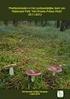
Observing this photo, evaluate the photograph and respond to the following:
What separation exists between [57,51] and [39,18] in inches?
10.9

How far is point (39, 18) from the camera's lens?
136 inches

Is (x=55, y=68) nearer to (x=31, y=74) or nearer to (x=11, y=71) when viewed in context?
(x=31, y=74)

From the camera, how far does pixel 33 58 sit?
351cm

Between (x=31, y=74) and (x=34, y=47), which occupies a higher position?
(x=34, y=47)

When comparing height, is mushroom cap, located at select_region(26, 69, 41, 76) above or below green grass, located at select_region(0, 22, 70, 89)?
below

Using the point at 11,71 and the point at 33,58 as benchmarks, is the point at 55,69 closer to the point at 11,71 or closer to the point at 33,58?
the point at 33,58

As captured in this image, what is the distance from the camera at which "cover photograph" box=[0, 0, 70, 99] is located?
3.51 meters

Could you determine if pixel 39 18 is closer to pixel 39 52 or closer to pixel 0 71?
pixel 39 52

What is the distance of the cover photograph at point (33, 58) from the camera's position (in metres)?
3.51

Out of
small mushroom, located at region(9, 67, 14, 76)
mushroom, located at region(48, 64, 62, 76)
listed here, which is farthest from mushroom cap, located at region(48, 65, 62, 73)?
small mushroom, located at region(9, 67, 14, 76)

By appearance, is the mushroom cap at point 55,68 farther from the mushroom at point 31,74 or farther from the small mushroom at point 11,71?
the small mushroom at point 11,71

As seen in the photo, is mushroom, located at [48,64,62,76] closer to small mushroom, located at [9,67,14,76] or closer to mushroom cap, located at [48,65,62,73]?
mushroom cap, located at [48,65,62,73]

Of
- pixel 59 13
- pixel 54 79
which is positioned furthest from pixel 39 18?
pixel 54 79

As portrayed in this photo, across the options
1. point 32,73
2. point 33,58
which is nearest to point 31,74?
point 32,73
